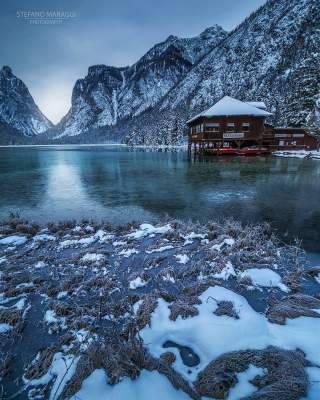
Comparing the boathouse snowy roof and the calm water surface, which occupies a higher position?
the boathouse snowy roof

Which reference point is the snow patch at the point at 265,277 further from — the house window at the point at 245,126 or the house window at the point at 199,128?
the house window at the point at 245,126

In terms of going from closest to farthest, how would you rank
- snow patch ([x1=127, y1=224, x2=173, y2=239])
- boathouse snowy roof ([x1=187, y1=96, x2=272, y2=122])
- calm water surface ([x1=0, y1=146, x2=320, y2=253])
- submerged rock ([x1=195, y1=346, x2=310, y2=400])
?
submerged rock ([x1=195, y1=346, x2=310, y2=400]) < snow patch ([x1=127, y1=224, x2=173, y2=239]) < calm water surface ([x1=0, y1=146, x2=320, y2=253]) < boathouse snowy roof ([x1=187, y1=96, x2=272, y2=122])

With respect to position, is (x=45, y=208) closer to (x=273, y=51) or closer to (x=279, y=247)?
(x=279, y=247)

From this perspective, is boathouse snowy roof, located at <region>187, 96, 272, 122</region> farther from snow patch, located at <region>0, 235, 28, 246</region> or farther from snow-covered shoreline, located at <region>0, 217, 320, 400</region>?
snow patch, located at <region>0, 235, 28, 246</region>

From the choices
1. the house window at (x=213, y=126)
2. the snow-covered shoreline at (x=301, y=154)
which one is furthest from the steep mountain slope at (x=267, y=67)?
the house window at (x=213, y=126)

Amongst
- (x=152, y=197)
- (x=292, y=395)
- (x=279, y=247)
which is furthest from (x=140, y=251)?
(x=152, y=197)

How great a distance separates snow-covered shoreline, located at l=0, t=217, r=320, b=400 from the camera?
2.83 metres

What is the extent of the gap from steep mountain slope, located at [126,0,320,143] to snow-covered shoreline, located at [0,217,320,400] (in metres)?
57.0

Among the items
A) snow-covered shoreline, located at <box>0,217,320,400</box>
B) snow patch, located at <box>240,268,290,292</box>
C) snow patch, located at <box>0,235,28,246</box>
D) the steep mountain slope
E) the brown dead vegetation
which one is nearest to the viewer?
snow-covered shoreline, located at <box>0,217,320,400</box>

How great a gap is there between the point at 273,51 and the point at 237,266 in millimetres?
138519

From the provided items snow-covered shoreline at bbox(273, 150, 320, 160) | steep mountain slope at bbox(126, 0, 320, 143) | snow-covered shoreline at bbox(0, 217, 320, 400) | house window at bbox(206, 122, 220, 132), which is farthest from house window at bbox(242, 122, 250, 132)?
snow-covered shoreline at bbox(0, 217, 320, 400)

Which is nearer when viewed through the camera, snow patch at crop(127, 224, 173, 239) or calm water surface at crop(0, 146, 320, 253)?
snow patch at crop(127, 224, 173, 239)

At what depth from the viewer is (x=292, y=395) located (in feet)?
8.24

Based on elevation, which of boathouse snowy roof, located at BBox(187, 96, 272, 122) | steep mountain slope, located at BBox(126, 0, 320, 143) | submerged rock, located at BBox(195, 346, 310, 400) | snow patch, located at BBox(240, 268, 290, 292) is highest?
steep mountain slope, located at BBox(126, 0, 320, 143)
